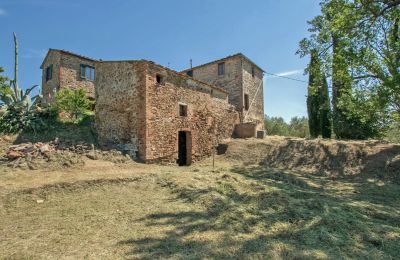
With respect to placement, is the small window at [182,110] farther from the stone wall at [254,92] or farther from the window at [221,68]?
the window at [221,68]

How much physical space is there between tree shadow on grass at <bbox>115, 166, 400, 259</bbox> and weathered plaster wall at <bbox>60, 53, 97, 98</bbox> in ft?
53.2

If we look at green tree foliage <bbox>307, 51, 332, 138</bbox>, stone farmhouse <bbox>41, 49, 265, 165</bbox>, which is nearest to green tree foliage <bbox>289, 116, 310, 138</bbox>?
green tree foliage <bbox>307, 51, 332, 138</bbox>

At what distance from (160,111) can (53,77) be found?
1349 centimetres

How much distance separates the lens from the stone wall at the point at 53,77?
→ 20141 mm

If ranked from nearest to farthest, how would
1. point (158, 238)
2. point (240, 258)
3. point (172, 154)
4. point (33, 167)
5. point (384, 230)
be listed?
point (240, 258)
point (158, 238)
point (384, 230)
point (33, 167)
point (172, 154)

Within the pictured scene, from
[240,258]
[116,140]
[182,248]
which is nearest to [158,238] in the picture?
[182,248]

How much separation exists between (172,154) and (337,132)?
40.1 ft

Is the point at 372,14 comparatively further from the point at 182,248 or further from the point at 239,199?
the point at 182,248

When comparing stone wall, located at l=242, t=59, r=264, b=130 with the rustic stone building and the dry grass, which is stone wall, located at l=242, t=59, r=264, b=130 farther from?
the dry grass

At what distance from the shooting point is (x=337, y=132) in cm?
1828

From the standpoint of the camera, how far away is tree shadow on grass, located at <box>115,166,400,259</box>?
475cm

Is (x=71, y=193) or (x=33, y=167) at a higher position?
(x=33, y=167)

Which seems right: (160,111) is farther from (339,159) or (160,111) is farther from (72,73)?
(72,73)

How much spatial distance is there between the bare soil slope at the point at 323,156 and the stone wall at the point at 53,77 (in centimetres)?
1398
